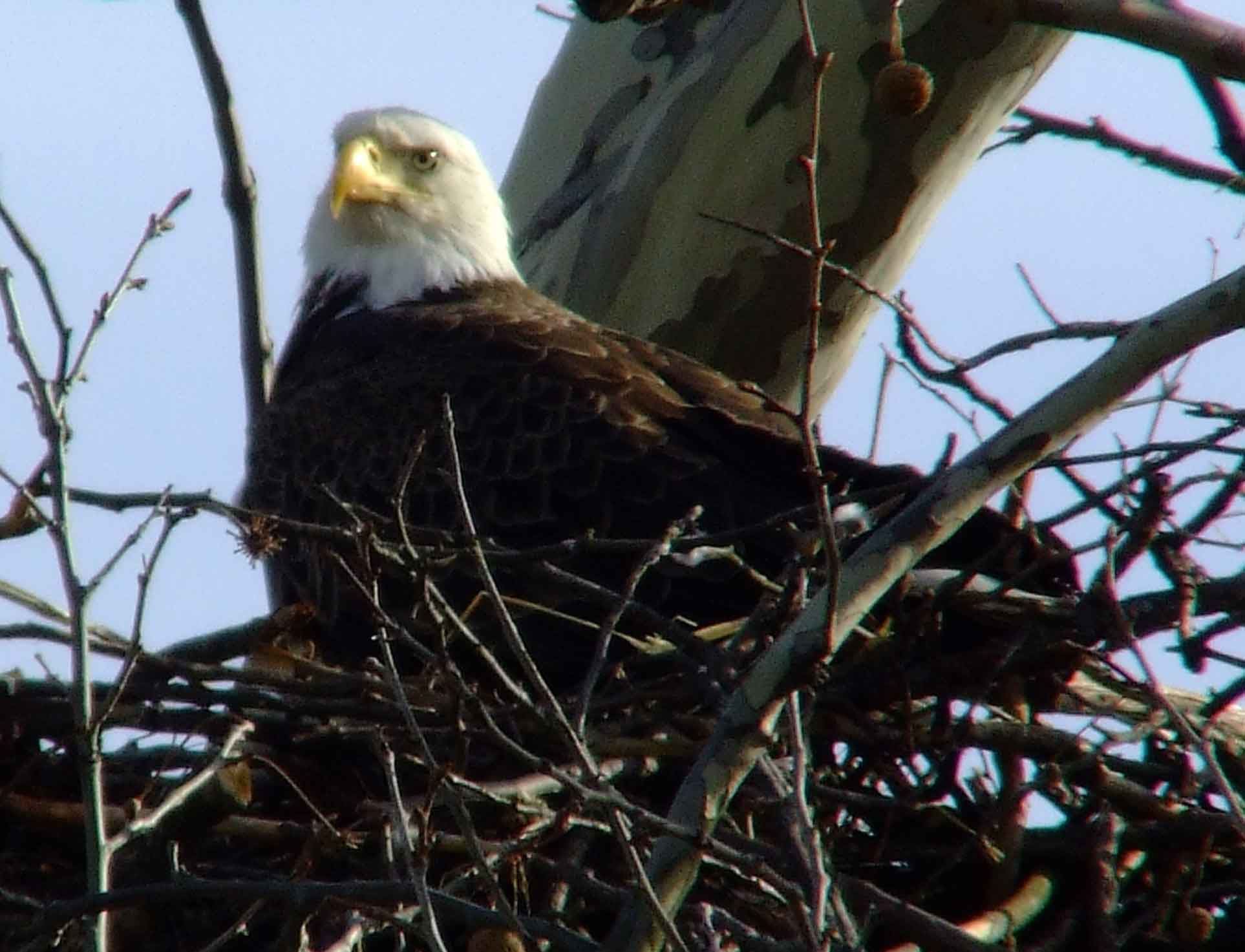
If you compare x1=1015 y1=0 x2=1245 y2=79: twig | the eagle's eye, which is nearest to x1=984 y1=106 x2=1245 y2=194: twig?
x1=1015 y1=0 x2=1245 y2=79: twig

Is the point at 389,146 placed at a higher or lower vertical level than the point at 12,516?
higher

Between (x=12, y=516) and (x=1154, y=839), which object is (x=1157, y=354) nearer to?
(x=1154, y=839)

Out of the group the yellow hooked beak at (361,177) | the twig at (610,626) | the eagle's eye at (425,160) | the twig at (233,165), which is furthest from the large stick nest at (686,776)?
the eagle's eye at (425,160)

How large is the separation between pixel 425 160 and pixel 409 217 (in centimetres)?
20

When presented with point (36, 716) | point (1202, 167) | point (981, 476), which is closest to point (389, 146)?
point (36, 716)

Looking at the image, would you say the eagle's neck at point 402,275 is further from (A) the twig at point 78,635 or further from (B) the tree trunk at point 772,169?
(A) the twig at point 78,635

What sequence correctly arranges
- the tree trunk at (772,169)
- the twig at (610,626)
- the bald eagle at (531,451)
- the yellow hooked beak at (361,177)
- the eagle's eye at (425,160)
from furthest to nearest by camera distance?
1. the eagle's eye at (425,160)
2. the yellow hooked beak at (361,177)
3. the tree trunk at (772,169)
4. the bald eagle at (531,451)
5. the twig at (610,626)

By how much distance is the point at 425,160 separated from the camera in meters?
6.49

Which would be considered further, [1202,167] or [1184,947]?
[1184,947]

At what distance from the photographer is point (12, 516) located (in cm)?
383

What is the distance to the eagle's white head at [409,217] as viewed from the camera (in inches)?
249

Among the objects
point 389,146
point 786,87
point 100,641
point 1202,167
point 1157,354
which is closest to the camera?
point 1157,354

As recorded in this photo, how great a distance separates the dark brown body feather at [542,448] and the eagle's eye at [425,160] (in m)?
0.87

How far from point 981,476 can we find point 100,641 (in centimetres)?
173
